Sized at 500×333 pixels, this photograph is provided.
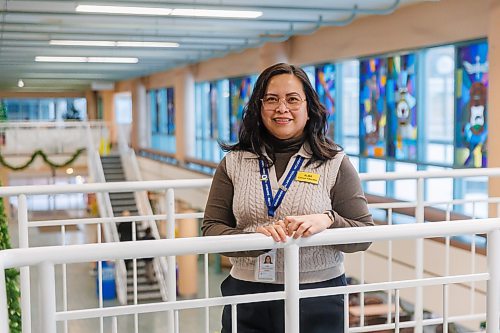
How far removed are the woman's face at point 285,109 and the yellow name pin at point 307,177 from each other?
148 millimetres

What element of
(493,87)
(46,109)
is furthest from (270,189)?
(46,109)

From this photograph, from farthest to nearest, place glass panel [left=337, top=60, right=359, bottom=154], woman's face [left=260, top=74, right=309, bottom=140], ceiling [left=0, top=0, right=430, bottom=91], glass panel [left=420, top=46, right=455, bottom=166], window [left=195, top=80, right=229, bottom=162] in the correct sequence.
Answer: window [left=195, top=80, right=229, bottom=162] < glass panel [left=337, top=60, right=359, bottom=154] < glass panel [left=420, top=46, right=455, bottom=166] < ceiling [left=0, top=0, right=430, bottom=91] < woman's face [left=260, top=74, right=309, bottom=140]

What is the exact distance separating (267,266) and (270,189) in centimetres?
24

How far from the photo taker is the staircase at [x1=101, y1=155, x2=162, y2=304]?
45.8 ft

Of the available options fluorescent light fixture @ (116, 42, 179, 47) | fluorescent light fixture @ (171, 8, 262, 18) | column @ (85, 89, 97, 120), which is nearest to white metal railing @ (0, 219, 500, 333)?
fluorescent light fixture @ (171, 8, 262, 18)

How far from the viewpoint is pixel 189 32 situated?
11539mm

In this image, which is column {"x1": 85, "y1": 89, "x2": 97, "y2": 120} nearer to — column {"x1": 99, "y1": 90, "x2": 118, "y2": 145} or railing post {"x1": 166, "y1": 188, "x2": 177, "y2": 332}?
column {"x1": 99, "y1": 90, "x2": 118, "y2": 145}

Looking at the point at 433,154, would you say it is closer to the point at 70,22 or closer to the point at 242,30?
the point at 242,30

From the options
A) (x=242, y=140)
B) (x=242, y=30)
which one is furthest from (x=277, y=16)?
(x=242, y=140)

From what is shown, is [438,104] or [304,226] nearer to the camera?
[304,226]

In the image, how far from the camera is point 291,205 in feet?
7.12

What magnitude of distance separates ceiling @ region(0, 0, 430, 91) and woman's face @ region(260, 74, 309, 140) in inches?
241

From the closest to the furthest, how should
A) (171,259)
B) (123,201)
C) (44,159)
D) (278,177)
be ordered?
(278,177) → (171,259) → (123,201) → (44,159)

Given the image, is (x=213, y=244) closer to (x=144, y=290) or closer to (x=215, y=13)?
(x=215, y=13)
